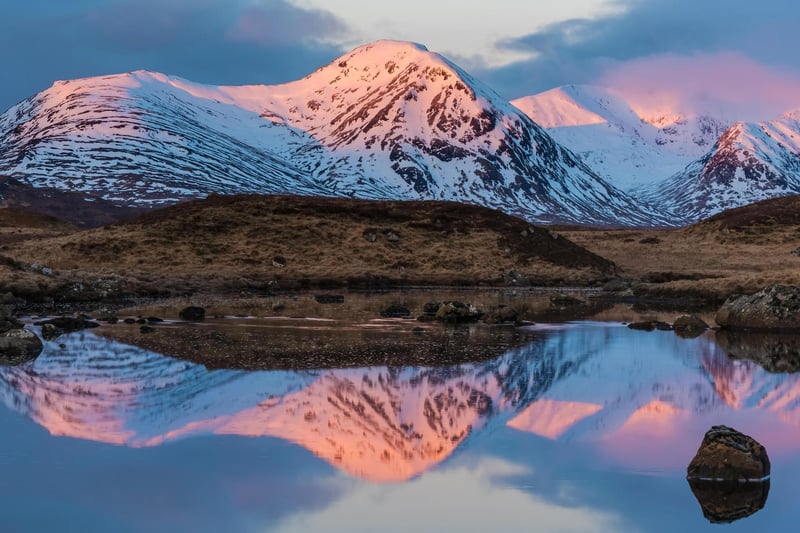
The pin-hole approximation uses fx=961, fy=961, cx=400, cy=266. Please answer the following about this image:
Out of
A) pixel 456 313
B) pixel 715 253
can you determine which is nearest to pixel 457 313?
pixel 456 313

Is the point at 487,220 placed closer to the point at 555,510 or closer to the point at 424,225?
the point at 424,225

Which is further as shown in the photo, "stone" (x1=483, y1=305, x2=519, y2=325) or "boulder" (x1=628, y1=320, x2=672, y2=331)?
"stone" (x1=483, y1=305, x2=519, y2=325)

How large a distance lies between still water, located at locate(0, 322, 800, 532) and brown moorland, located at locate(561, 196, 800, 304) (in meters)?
36.3

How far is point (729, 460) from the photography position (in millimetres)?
17125

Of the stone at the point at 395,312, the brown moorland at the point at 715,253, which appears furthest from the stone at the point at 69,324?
the brown moorland at the point at 715,253

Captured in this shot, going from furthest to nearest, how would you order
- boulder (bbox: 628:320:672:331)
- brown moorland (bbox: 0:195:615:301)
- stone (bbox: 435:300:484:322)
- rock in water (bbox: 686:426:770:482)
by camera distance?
brown moorland (bbox: 0:195:615:301)
stone (bbox: 435:300:484:322)
boulder (bbox: 628:320:672:331)
rock in water (bbox: 686:426:770:482)

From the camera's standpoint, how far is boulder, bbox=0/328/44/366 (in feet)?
106

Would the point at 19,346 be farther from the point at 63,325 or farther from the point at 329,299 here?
the point at 329,299

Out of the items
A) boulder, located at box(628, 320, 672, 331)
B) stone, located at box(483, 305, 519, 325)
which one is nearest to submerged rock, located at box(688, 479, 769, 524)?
boulder, located at box(628, 320, 672, 331)

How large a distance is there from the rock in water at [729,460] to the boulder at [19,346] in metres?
22.7

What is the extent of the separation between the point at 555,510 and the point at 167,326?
30347mm

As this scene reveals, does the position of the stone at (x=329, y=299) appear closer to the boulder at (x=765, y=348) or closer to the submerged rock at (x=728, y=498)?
the boulder at (x=765, y=348)

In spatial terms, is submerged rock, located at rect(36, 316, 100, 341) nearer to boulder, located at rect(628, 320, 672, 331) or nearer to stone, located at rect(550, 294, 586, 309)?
boulder, located at rect(628, 320, 672, 331)

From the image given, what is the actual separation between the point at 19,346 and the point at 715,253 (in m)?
90.0
